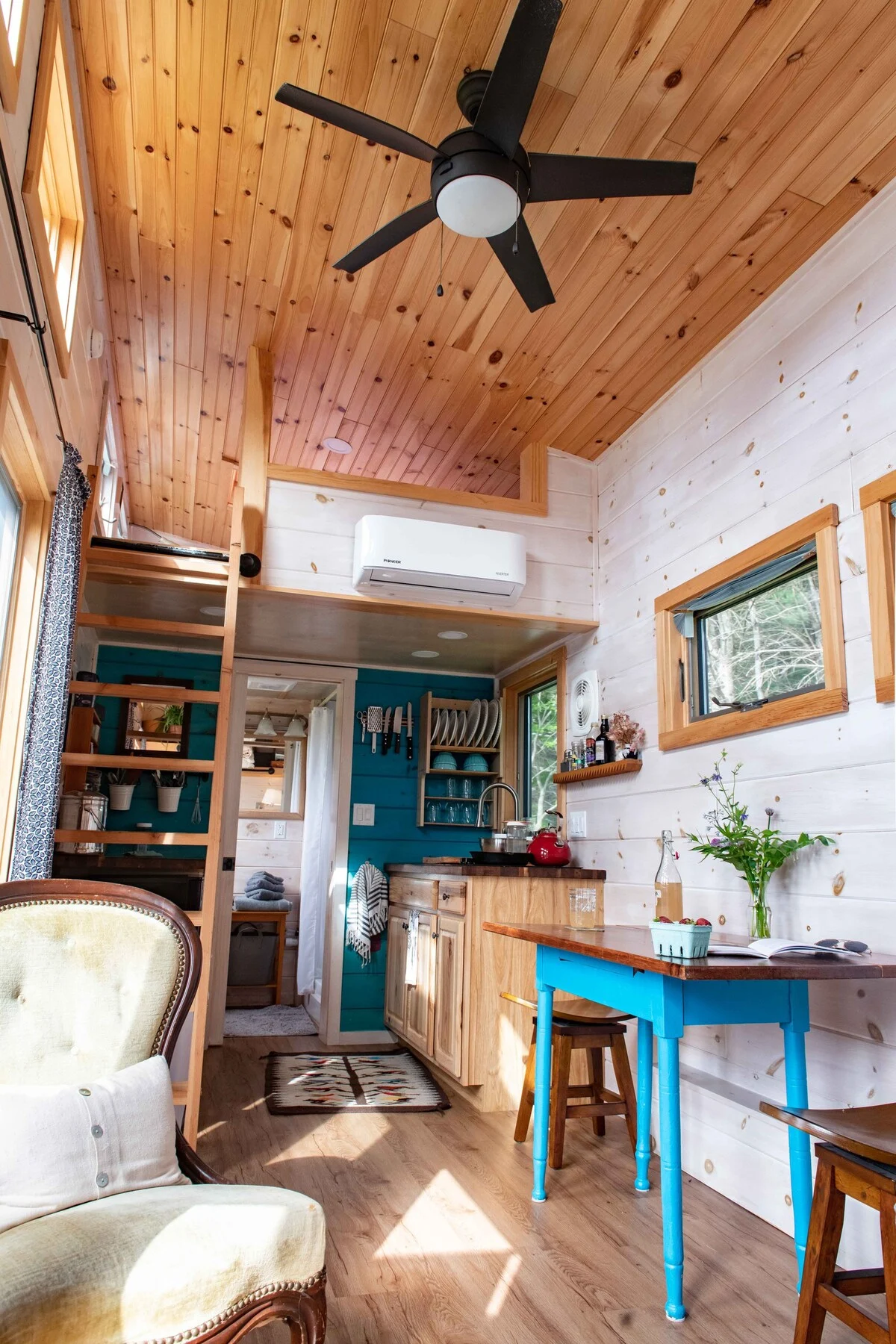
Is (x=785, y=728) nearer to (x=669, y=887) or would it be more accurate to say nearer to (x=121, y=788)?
(x=669, y=887)

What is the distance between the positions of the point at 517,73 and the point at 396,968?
4277 mm

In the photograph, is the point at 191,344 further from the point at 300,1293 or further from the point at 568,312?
the point at 300,1293

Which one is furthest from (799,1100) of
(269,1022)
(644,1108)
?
(269,1022)

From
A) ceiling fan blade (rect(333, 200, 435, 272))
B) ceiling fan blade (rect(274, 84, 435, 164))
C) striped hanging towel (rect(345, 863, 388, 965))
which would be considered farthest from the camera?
striped hanging towel (rect(345, 863, 388, 965))

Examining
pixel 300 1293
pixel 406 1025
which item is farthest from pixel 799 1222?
pixel 406 1025

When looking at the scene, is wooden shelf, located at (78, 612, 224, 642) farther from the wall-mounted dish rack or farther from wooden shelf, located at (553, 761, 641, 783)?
the wall-mounted dish rack

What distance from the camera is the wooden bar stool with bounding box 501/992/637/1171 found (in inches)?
123

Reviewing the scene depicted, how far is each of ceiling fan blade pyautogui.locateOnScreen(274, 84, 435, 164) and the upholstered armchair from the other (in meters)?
1.91

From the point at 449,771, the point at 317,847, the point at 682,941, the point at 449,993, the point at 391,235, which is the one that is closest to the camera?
the point at 682,941

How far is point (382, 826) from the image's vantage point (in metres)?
5.45

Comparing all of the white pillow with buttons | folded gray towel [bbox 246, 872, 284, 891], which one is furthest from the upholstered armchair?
folded gray towel [bbox 246, 872, 284, 891]

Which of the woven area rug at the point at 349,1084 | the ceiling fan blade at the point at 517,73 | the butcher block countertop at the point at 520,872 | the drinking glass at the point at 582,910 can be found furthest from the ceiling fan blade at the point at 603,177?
the woven area rug at the point at 349,1084

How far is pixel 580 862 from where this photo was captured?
4.34 m

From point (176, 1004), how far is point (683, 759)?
216 cm
